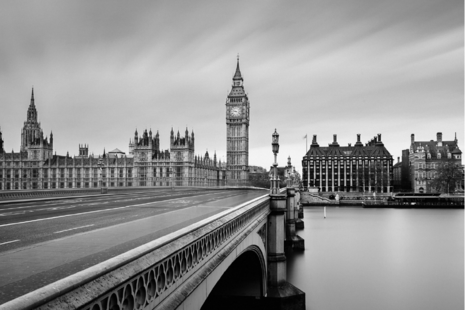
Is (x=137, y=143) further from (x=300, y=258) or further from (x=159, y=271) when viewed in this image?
(x=159, y=271)

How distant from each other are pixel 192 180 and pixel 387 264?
71923mm

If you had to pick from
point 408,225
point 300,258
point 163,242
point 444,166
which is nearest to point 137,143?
point 408,225

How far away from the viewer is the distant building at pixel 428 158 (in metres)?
139

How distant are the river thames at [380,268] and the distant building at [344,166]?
8475cm

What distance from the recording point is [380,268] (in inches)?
1470

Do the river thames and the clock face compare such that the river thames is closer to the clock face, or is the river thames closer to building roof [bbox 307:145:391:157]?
the clock face

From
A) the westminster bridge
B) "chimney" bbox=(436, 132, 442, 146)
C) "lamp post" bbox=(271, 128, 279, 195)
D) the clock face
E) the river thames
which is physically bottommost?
the river thames

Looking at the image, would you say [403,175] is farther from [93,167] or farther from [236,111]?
[93,167]

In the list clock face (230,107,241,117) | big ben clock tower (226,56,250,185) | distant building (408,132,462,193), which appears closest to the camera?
big ben clock tower (226,56,250,185)

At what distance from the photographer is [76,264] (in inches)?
198

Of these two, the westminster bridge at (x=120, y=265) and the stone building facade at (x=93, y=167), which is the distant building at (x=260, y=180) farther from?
the westminster bridge at (x=120, y=265)

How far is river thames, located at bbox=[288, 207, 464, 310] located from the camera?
28250 mm

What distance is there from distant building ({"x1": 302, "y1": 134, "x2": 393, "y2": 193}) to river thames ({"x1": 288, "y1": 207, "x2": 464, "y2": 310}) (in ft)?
278

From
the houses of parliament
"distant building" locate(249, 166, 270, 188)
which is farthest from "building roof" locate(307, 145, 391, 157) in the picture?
the houses of parliament
